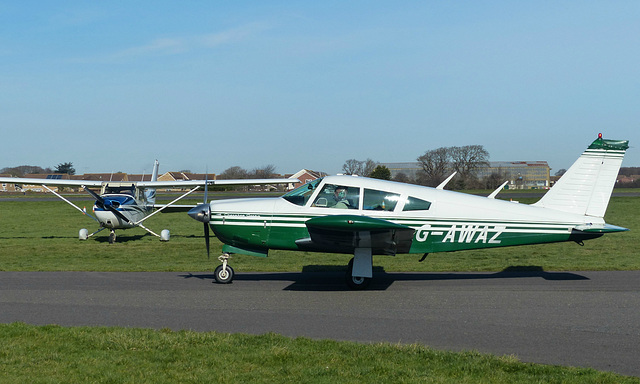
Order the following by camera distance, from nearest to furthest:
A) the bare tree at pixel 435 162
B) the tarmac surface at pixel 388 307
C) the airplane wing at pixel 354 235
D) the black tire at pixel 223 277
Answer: the tarmac surface at pixel 388 307 < the airplane wing at pixel 354 235 < the black tire at pixel 223 277 < the bare tree at pixel 435 162

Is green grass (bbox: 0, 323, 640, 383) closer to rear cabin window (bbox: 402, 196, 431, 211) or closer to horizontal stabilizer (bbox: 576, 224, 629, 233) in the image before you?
rear cabin window (bbox: 402, 196, 431, 211)

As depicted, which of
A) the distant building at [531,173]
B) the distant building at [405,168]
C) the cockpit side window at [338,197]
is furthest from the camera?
the distant building at [531,173]

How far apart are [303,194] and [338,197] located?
0.67m

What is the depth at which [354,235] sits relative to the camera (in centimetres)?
1017

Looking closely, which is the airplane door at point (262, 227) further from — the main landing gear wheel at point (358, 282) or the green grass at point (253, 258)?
the green grass at point (253, 258)

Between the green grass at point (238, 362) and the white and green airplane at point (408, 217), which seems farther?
the white and green airplane at point (408, 217)

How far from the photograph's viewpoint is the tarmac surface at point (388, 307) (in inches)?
268

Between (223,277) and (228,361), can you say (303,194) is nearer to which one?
(223,277)

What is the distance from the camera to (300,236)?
35.3ft

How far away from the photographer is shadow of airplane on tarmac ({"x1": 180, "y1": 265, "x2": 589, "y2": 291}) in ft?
36.4

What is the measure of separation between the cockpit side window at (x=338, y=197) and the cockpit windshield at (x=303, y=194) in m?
0.18

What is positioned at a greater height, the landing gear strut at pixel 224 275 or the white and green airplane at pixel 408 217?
the white and green airplane at pixel 408 217

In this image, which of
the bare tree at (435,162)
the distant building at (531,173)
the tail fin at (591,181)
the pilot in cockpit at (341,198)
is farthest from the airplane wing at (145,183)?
the distant building at (531,173)

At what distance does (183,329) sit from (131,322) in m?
1.03
